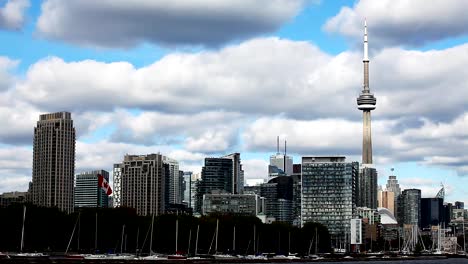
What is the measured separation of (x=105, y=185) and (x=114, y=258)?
33.6 m

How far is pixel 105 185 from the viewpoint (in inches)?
7840

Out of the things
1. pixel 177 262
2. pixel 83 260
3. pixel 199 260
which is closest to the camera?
pixel 83 260

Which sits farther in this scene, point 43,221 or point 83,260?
point 43,221

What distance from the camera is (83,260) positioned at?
159125mm

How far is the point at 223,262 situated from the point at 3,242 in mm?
44189

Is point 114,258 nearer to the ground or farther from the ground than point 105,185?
nearer to the ground

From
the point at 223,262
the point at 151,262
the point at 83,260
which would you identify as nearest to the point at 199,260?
the point at 223,262

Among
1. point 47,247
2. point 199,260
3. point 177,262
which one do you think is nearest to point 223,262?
point 199,260

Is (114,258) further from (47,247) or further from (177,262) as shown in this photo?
(47,247)

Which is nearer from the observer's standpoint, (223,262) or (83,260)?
(83,260)

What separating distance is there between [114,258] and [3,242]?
3321 centimetres

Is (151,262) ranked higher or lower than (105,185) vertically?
lower

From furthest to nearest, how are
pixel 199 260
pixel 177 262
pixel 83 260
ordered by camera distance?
1. pixel 199 260
2. pixel 177 262
3. pixel 83 260

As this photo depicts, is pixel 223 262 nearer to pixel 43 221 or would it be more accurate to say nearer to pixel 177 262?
pixel 177 262
